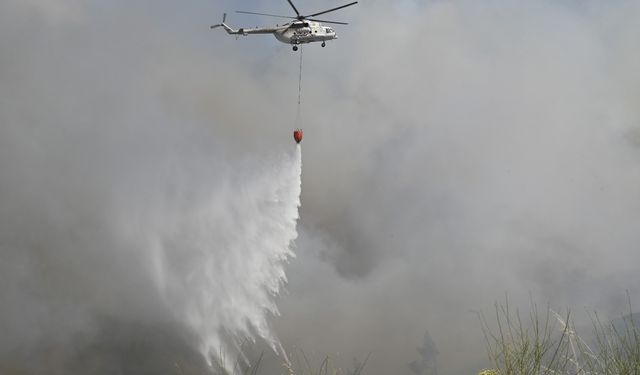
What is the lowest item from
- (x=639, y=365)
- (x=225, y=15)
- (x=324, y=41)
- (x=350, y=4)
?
(x=639, y=365)

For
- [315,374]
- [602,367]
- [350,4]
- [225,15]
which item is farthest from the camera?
[225,15]

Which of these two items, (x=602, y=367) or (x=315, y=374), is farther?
(x=602, y=367)

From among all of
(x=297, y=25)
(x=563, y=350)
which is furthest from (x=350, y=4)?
(x=563, y=350)

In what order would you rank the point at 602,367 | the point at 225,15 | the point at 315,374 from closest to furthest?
the point at 315,374, the point at 602,367, the point at 225,15

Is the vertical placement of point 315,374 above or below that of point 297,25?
below

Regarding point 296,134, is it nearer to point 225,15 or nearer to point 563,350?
point 225,15

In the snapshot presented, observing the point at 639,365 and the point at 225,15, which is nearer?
the point at 639,365

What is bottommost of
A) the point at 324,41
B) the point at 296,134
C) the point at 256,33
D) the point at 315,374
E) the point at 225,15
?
the point at 315,374

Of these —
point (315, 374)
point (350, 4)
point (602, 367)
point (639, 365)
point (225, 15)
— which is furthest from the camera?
point (225, 15)

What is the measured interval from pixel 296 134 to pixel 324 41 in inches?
1206

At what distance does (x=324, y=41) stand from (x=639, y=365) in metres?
129

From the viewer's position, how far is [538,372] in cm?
3438

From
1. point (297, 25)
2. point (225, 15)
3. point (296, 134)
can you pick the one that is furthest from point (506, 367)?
point (225, 15)

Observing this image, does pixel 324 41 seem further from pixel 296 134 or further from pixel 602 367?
pixel 602 367
